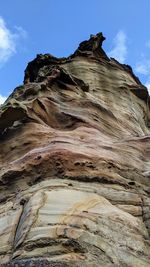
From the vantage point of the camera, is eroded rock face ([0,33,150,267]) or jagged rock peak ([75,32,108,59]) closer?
eroded rock face ([0,33,150,267])

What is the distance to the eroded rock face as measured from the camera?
748 cm

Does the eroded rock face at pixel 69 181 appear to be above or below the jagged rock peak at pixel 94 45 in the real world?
below

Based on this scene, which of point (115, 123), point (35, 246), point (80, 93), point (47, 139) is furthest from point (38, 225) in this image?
point (80, 93)

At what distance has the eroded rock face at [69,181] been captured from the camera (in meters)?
7.48

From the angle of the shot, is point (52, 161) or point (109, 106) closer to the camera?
point (52, 161)

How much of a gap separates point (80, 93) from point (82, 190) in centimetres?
938

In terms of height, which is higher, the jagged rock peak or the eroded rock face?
the jagged rock peak

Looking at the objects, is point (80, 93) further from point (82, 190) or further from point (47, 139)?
point (82, 190)

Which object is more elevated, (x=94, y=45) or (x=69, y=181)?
(x=94, y=45)

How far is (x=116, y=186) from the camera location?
406 inches

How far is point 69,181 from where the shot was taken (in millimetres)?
10258

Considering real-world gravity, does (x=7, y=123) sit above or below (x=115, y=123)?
below

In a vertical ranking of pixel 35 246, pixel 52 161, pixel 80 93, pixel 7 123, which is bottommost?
pixel 35 246

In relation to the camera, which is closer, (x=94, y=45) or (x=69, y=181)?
(x=69, y=181)
